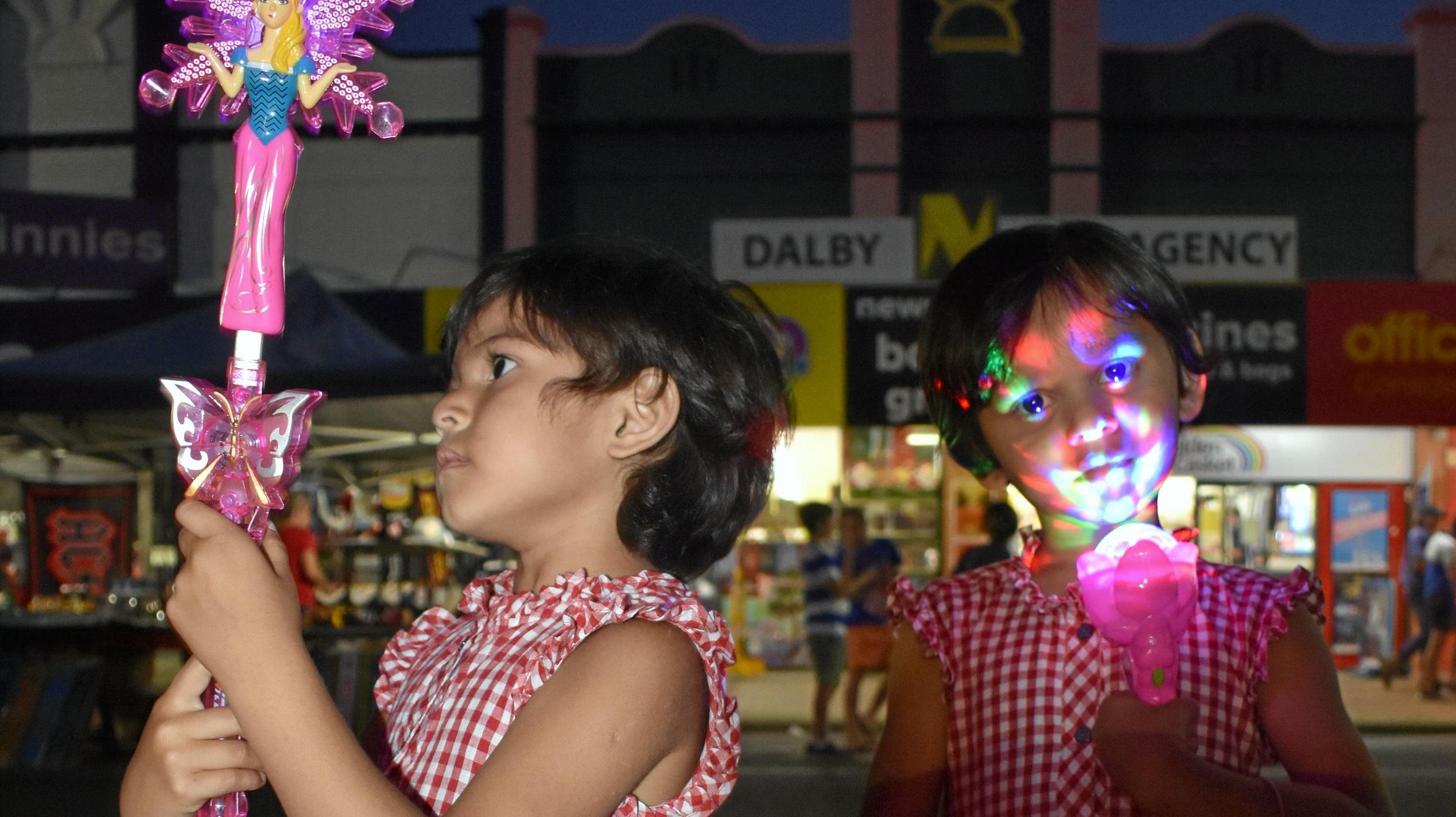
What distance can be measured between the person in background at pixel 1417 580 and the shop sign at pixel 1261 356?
6.34 ft

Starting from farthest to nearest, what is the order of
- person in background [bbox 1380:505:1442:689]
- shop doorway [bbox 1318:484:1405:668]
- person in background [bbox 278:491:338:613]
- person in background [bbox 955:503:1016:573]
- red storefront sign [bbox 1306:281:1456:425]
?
shop doorway [bbox 1318:484:1405:668], person in background [bbox 1380:505:1442:689], red storefront sign [bbox 1306:281:1456:425], person in background [bbox 278:491:338:613], person in background [bbox 955:503:1016:573]

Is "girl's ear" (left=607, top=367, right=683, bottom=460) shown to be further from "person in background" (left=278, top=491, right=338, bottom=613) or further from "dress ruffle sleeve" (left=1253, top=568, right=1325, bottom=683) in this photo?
"person in background" (left=278, top=491, right=338, bottom=613)

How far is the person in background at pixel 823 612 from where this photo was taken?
793 centimetres

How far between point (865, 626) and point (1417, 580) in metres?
4.76

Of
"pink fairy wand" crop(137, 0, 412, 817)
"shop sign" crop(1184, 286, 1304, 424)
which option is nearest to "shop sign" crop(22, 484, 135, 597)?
"shop sign" crop(1184, 286, 1304, 424)

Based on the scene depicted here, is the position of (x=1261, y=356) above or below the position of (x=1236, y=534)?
above

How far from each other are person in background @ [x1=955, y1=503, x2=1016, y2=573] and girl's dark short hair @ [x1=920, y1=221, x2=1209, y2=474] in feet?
16.7

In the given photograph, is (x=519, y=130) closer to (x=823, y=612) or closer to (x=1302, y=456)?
(x=823, y=612)

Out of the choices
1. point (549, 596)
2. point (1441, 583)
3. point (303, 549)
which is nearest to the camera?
point (549, 596)

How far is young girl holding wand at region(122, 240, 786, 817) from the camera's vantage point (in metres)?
1.13

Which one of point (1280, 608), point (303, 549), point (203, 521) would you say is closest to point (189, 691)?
point (203, 521)

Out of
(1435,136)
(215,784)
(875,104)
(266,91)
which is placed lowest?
(215,784)

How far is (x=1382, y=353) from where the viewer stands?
8961 millimetres

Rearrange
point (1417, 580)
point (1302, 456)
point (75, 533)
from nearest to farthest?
point (75, 533) < point (1417, 580) < point (1302, 456)
